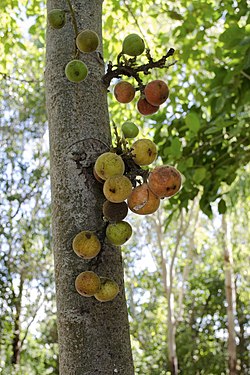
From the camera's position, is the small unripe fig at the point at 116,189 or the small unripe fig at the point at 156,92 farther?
the small unripe fig at the point at 156,92

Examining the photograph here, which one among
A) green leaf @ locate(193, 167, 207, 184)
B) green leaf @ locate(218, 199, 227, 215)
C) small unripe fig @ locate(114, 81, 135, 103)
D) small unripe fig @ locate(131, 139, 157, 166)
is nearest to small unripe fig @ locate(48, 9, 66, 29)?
small unripe fig @ locate(114, 81, 135, 103)

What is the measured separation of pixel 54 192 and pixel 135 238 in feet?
43.0

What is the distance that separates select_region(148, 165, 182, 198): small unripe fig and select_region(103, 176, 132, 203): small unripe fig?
0.17 ft

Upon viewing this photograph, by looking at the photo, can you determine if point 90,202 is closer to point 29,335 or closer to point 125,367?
point 125,367

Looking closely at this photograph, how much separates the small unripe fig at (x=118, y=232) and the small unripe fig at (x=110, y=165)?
0.09m

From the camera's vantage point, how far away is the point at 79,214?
1055mm

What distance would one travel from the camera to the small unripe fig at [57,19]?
1208 millimetres

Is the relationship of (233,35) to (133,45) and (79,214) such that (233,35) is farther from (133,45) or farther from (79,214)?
(79,214)

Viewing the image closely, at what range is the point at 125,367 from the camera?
0.99 meters

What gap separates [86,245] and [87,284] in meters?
0.07

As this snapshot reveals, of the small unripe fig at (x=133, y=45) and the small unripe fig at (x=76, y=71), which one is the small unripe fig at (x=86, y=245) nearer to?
the small unripe fig at (x=76, y=71)

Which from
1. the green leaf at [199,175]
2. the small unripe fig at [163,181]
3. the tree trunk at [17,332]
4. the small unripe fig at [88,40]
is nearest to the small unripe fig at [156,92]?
the small unripe fig at [88,40]

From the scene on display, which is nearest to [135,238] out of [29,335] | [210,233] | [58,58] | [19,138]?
[210,233]

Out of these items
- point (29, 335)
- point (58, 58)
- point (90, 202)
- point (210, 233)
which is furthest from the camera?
point (210, 233)
